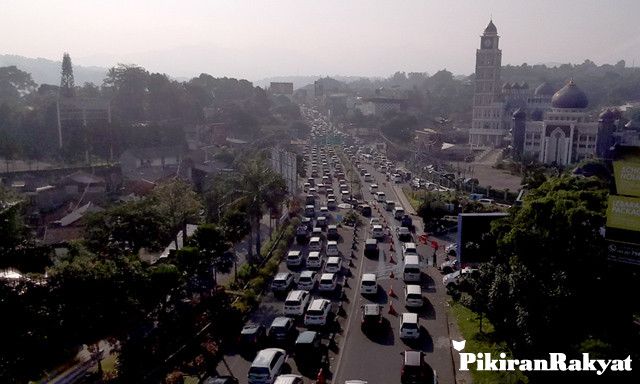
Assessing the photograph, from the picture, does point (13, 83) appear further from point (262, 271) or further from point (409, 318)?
point (409, 318)

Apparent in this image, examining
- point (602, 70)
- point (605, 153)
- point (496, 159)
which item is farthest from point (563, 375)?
point (602, 70)

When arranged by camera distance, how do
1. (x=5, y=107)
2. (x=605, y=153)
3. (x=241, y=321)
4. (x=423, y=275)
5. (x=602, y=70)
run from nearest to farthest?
1. (x=241, y=321)
2. (x=423, y=275)
3. (x=605, y=153)
4. (x=5, y=107)
5. (x=602, y=70)

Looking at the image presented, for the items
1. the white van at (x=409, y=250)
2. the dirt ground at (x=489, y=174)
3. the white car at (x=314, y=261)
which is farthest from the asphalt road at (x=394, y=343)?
the dirt ground at (x=489, y=174)

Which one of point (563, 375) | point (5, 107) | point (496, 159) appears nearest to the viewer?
point (563, 375)

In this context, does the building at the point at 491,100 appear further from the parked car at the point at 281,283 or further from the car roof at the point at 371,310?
the car roof at the point at 371,310

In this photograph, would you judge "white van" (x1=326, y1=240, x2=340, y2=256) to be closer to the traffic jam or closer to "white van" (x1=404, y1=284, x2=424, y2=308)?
the traffic jam

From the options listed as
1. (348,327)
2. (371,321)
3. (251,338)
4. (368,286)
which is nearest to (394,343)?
(371,321)

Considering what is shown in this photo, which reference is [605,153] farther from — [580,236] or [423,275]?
[580,236]

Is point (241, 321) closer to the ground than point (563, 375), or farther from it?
closer to the ground

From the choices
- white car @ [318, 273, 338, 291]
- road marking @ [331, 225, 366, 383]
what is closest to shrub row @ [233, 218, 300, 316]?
white car @ [318, 273, 338, 291]
